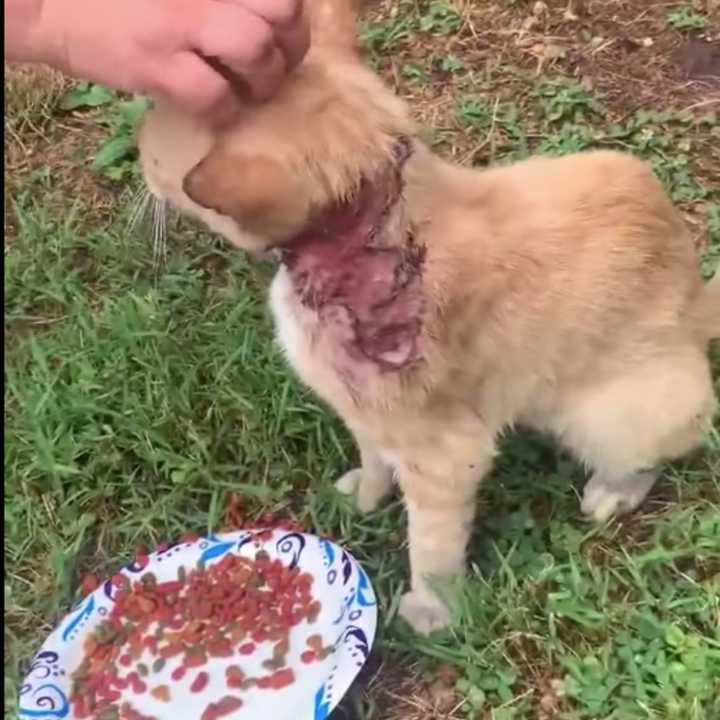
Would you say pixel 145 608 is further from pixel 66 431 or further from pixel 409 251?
pixel 409 251

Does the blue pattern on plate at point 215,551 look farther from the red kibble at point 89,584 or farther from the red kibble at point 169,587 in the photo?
the red kibble at point 89,584

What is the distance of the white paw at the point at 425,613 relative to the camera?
7.86 feet

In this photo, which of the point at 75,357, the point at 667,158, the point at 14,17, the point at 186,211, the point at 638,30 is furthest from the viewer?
the point at 638,30

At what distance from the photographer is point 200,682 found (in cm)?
233

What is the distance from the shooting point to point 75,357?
283cm

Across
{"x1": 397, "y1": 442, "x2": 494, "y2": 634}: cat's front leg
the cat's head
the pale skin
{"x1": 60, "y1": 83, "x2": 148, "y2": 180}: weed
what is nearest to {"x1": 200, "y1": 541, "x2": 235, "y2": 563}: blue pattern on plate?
{"x1": 397, "y1": 442, "x2": 494, "y2": 634}: cat's front leg

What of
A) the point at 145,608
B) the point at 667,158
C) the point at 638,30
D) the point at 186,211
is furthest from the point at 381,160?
the point at 638,30

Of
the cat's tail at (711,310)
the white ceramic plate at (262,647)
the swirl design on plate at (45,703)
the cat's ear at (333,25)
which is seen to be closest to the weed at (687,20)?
the cat's tail at (711,310)

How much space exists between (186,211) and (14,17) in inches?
14.8

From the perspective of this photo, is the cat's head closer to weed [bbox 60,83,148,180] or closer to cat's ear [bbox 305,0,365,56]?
cat's ear [bbox 305,0,365,56]

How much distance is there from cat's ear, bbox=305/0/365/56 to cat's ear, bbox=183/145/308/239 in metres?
0.30

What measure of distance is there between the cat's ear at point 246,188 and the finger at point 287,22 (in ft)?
0.51

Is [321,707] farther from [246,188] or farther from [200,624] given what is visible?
[246,188]

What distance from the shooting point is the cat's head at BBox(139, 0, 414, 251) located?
6.14 ft
